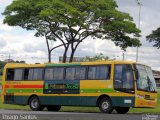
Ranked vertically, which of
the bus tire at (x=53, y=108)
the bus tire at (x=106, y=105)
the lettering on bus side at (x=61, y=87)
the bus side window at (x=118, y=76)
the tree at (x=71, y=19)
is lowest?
the bus tire at (x=53, y=108)

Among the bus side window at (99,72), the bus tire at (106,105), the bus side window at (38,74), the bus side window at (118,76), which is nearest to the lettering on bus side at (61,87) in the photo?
the bus side window at (38,74)

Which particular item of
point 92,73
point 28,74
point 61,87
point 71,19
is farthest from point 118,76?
point 71,19

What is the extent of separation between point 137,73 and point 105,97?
227cm

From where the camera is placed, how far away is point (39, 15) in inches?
1773

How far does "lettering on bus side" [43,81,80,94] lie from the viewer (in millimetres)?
30484

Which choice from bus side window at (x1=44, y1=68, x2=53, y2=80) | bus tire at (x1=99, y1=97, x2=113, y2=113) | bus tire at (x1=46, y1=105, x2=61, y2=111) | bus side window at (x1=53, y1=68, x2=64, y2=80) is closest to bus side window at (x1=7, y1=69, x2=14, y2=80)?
bus side window at (x1=44, y1=68, x2=53, y2=80)

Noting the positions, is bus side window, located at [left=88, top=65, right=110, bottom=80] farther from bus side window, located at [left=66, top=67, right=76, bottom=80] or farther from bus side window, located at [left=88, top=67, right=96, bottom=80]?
bus side window, located at [left=66, top=67, right=76, bottom=80]

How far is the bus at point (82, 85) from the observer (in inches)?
1109

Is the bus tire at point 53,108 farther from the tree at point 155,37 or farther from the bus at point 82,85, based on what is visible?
the tree at point 155,37

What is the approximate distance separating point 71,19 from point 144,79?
17617 millimetres

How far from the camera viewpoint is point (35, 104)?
3269 centimetres

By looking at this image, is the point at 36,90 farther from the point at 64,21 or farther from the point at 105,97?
the point at 64,21

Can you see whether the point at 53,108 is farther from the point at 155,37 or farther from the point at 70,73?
the point at 155,37

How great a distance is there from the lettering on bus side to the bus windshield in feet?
12.3
